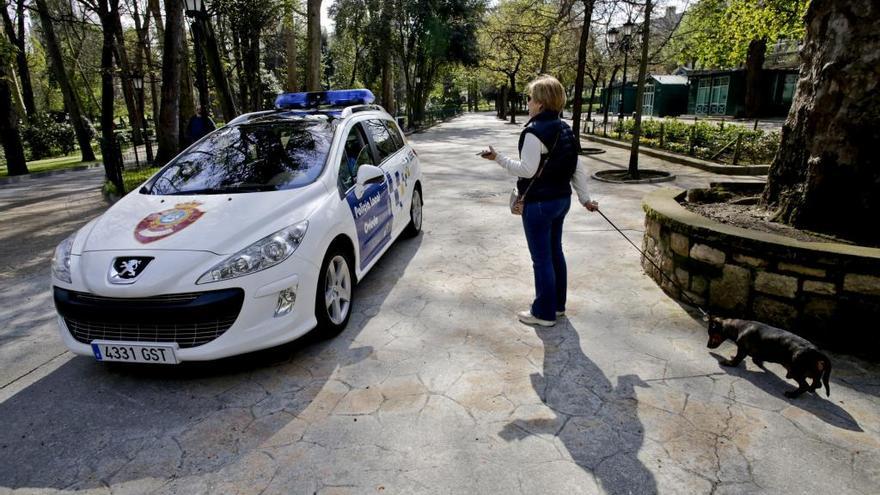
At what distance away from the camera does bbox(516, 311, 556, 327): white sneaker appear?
3.98 m

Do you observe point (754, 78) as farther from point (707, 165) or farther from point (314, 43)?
point (314, 43)

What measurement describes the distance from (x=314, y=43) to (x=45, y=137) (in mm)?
19803

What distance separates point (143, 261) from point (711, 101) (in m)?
40.6

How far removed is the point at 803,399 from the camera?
3.00 m

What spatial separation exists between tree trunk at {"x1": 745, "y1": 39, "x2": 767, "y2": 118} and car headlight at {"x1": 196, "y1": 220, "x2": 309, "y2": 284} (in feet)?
110

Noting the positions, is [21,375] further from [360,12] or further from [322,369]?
[360,12]

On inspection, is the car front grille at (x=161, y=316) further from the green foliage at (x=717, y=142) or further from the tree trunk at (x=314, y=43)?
the tree trunk at (x=314, y=43)

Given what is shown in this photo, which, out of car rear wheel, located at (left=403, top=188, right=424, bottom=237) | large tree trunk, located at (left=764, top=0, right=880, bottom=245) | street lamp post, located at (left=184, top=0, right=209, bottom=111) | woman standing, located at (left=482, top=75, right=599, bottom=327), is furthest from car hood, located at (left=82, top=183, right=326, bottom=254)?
street lamp post, located at (left=184, top=0, right=209, bottom=111)

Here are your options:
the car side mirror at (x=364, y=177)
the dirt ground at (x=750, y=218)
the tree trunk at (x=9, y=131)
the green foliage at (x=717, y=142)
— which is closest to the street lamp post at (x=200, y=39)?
the car side mirror at (x=364, y=177)

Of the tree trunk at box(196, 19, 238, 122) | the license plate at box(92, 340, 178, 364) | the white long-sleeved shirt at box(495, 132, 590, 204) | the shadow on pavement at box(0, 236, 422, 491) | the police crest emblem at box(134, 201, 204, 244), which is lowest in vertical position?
the shadow on pavement at box(0, 236, 422, 491)

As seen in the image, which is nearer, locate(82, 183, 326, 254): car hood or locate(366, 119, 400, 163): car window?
locate(82, 183, 326, 254): car hood

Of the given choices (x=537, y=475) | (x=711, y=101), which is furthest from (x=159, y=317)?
(x=711, y=101)

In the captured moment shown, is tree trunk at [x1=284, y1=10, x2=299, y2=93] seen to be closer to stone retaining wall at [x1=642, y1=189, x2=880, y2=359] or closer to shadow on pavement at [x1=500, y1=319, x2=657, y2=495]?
A: stone retaining wall at [x1=642, y1=189, x2=880, y2=359]

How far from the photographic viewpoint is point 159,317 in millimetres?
2969
